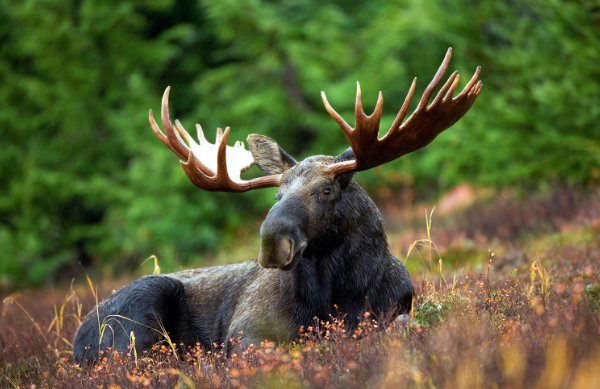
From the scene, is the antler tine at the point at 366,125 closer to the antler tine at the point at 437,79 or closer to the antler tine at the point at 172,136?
the antler tine at the point at 437,79

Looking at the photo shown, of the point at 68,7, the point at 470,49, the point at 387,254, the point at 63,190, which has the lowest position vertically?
the point at 63,190

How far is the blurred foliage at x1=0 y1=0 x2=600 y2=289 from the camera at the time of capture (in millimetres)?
13258

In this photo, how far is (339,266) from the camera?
15.3 feet

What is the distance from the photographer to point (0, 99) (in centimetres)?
1830

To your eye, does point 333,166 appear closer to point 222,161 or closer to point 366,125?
point 366,125

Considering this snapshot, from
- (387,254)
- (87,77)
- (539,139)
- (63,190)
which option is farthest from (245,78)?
(387,254)

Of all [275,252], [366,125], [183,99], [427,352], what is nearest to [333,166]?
[366,125]

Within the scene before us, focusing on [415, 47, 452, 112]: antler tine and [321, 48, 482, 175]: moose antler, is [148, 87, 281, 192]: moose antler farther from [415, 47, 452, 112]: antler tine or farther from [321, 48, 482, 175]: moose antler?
[415, 47, 452, 112]: antler tine

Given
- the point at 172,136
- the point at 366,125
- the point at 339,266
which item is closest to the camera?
the point at 366,125

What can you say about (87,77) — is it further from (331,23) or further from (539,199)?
(539,199)

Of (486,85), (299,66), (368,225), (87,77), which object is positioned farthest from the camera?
(87,77)

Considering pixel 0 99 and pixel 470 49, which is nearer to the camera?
pixel 470 49

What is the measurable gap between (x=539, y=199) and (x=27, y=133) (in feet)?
46.4

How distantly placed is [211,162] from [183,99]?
578 inches
